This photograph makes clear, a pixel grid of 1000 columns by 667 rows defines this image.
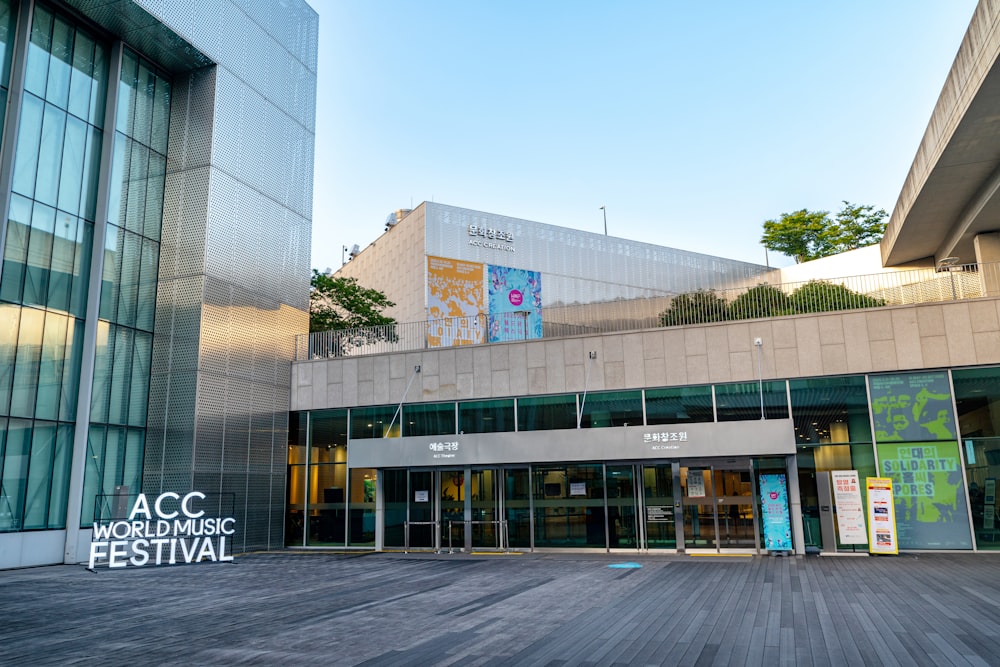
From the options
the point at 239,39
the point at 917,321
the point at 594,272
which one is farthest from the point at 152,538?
the point at 594,272

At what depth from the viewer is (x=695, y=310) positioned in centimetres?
2003

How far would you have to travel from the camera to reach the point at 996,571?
43.0 feet

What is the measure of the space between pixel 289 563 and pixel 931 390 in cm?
1501

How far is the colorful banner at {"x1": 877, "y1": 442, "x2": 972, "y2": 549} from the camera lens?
53.7 feet

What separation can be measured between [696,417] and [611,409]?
82.8 inches

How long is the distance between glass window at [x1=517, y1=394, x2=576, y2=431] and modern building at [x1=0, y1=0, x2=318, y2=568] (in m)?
7.43

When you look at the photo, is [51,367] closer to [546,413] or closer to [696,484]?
[546,413]

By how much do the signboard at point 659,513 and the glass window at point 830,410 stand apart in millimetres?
3373

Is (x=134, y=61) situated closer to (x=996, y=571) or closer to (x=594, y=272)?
(x=996, y=571)

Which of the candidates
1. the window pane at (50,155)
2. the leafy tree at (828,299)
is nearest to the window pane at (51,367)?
the window pane at (50,155)

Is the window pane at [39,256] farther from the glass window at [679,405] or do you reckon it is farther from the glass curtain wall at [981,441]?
the glass curtain wall at [981,441]

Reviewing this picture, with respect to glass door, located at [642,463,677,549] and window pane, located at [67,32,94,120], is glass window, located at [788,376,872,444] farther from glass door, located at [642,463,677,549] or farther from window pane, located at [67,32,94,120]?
window pane, located at [67,32,94,120]

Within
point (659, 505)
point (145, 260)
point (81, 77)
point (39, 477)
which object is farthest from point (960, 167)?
point (39, 477)

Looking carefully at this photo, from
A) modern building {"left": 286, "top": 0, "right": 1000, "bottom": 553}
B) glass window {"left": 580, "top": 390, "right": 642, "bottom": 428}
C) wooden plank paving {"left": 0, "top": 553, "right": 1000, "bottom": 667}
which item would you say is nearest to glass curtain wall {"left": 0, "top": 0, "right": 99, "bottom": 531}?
wooden plank paving {"left": 0, "top": 553, "right": 1000, "bottom": 667}
